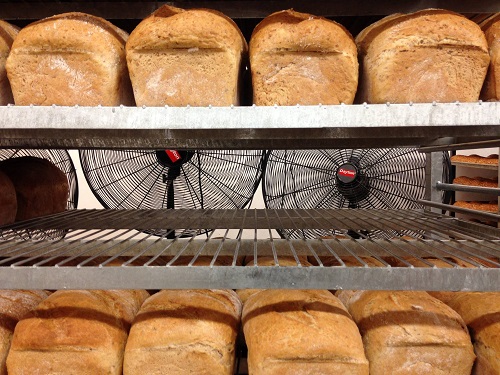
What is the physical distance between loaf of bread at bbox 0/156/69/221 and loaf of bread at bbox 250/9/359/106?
1.50 meters

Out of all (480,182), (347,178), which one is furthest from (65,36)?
(480,182)

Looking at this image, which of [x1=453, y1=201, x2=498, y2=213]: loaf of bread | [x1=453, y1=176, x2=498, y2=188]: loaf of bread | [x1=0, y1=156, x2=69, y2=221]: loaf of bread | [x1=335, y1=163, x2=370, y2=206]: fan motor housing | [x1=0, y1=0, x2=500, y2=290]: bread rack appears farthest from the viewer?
[x1=453, y1=201, x2=498, y2=213]: loaf of bread

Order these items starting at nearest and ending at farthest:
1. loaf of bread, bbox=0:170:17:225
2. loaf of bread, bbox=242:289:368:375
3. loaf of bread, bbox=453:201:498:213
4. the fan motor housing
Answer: loaf of bread, bbox=242:289:368:375
loaf of bread, bbox=0:170:17:225
the fan motor housing
loaf of bread, bbox=453:201:498:213

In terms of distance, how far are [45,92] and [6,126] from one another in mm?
249

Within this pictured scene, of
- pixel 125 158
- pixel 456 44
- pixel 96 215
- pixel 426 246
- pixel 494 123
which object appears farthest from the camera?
pixel 125 158

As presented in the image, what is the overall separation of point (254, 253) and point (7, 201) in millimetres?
1299

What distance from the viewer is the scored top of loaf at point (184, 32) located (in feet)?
3.83

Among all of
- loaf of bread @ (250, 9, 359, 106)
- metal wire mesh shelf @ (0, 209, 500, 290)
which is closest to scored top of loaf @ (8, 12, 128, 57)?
loaf of bread @ (250, 9, 359, 106)

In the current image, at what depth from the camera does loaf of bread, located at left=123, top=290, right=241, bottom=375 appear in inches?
46.9

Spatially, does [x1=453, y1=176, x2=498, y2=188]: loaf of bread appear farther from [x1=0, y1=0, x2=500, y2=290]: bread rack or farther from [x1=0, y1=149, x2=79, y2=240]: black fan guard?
[x1=0, y1=149, x2=79, y2=240]: black fan guard

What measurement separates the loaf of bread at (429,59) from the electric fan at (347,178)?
136cm

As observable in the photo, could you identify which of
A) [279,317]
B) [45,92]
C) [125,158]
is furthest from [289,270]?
[125,158]

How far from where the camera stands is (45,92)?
1.24 metres

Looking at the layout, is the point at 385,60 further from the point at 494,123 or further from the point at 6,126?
the point at 6,126
